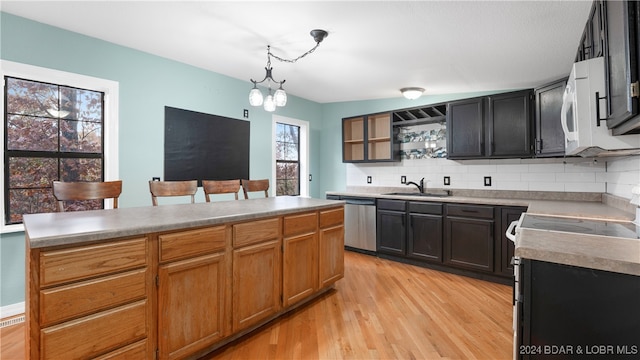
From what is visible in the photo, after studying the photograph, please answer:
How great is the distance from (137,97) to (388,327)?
328 cm

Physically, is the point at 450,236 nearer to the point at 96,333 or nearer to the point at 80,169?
the point at 96,333

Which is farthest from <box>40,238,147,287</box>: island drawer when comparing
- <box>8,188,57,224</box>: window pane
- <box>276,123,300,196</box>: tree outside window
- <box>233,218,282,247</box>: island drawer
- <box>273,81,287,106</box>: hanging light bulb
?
<box>276,123,300,196</box>: tree outside window

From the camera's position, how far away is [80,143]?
2.90 meters

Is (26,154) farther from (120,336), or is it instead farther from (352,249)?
(352,249)

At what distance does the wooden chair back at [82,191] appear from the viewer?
2074 mm

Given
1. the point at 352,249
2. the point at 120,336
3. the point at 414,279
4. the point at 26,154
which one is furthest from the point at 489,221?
the point at 26,154

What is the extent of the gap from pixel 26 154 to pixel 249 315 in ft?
7.83

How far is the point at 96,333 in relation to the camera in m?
1.43

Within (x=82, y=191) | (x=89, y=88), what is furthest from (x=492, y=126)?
(x=89, y=88)

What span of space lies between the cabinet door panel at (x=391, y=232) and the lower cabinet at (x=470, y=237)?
569 mm

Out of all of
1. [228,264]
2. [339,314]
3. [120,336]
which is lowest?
[339,314]

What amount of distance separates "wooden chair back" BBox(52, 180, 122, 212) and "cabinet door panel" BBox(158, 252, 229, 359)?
3.35 feet

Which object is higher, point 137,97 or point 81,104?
point 137,97

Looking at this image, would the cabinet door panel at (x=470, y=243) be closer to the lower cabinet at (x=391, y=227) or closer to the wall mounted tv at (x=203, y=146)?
the lower cabinet at (x=391, y=227)
